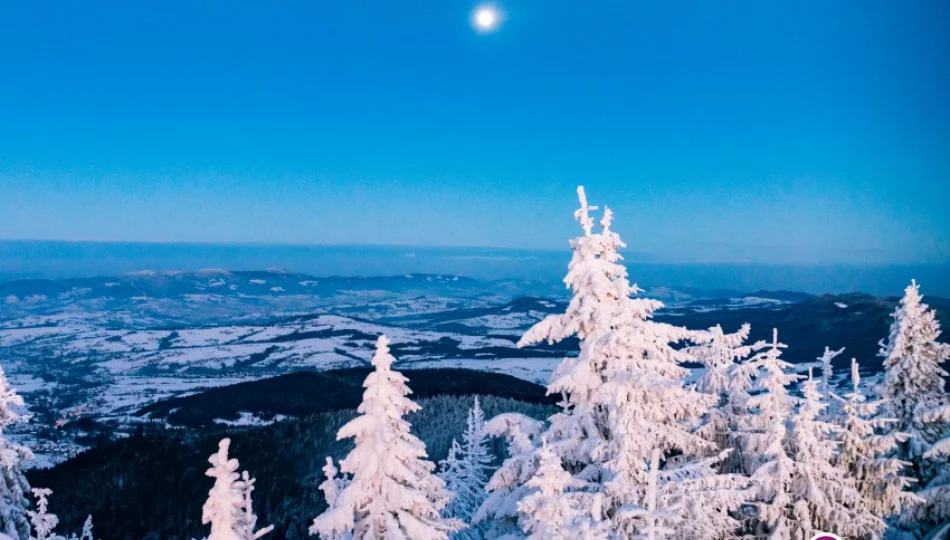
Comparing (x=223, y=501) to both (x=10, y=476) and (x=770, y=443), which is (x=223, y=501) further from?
(x=770, y=443)

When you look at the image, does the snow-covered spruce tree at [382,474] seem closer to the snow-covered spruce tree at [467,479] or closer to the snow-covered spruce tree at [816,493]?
the snow-covered spruce tree at [816,493]

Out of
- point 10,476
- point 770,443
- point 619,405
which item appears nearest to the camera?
point 619,405

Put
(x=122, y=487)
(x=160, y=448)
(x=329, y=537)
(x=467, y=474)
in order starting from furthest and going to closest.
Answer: (x=160, y=448) → (x=122, y=487) → (x=467, y=474) → (x=329, y=537)

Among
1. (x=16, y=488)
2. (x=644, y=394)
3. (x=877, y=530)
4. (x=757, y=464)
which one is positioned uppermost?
(x=644, y=394)

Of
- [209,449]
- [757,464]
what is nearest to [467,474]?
[757,464]

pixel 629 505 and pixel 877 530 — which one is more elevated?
pixel 629 505

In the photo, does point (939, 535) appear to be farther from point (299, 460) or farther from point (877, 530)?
point (299, 460)

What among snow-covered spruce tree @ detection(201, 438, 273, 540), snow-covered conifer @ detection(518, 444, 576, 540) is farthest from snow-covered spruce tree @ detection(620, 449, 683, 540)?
snow-covered spruce tree @ detection(201, 438, 273, 540)

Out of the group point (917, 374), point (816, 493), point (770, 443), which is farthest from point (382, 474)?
point (917, 374)
